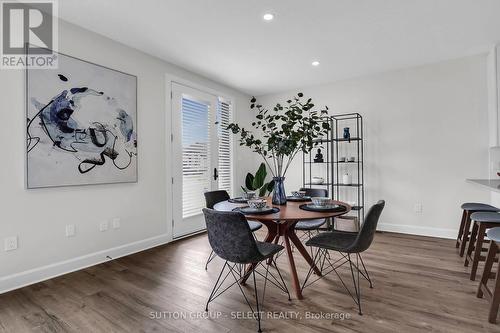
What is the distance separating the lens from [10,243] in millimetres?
2262

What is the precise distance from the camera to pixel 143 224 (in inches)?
132

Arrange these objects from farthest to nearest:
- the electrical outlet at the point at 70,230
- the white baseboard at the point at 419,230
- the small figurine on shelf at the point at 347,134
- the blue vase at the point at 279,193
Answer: the small figurine on shelf at the point at 347,134 < the white baseboard at the point at 419,230 < the electrical outlet at the point at 70,230 < the blue vase at the point at 279,193

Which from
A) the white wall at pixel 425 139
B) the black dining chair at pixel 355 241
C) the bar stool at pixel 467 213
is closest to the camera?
the black dining chair at pixel 355 241

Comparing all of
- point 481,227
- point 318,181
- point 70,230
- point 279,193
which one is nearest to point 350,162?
point 318,181

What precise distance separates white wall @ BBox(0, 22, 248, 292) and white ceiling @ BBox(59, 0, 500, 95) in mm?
248

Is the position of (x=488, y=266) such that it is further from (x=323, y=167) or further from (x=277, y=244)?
(x=323, y=167)

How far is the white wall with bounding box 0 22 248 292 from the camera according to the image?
2.28 meters

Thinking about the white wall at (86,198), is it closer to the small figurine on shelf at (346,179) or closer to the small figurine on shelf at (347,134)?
the small figurine on shelf at (347,134)

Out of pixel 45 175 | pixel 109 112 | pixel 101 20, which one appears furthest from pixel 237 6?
pixel 45 175

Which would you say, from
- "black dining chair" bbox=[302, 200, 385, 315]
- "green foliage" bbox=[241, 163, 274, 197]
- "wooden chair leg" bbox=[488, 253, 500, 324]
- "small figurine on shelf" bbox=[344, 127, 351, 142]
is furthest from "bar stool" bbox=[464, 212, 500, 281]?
"green foliage" bbox=[241, 163, 274, 197]

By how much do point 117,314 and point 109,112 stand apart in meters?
2.12

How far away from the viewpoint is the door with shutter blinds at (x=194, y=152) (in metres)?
3.78

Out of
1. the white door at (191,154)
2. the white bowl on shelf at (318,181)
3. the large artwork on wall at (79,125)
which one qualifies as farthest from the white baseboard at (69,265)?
the white bowl on shelf at (318,181)

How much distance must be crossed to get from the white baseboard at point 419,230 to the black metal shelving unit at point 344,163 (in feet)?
1.37
